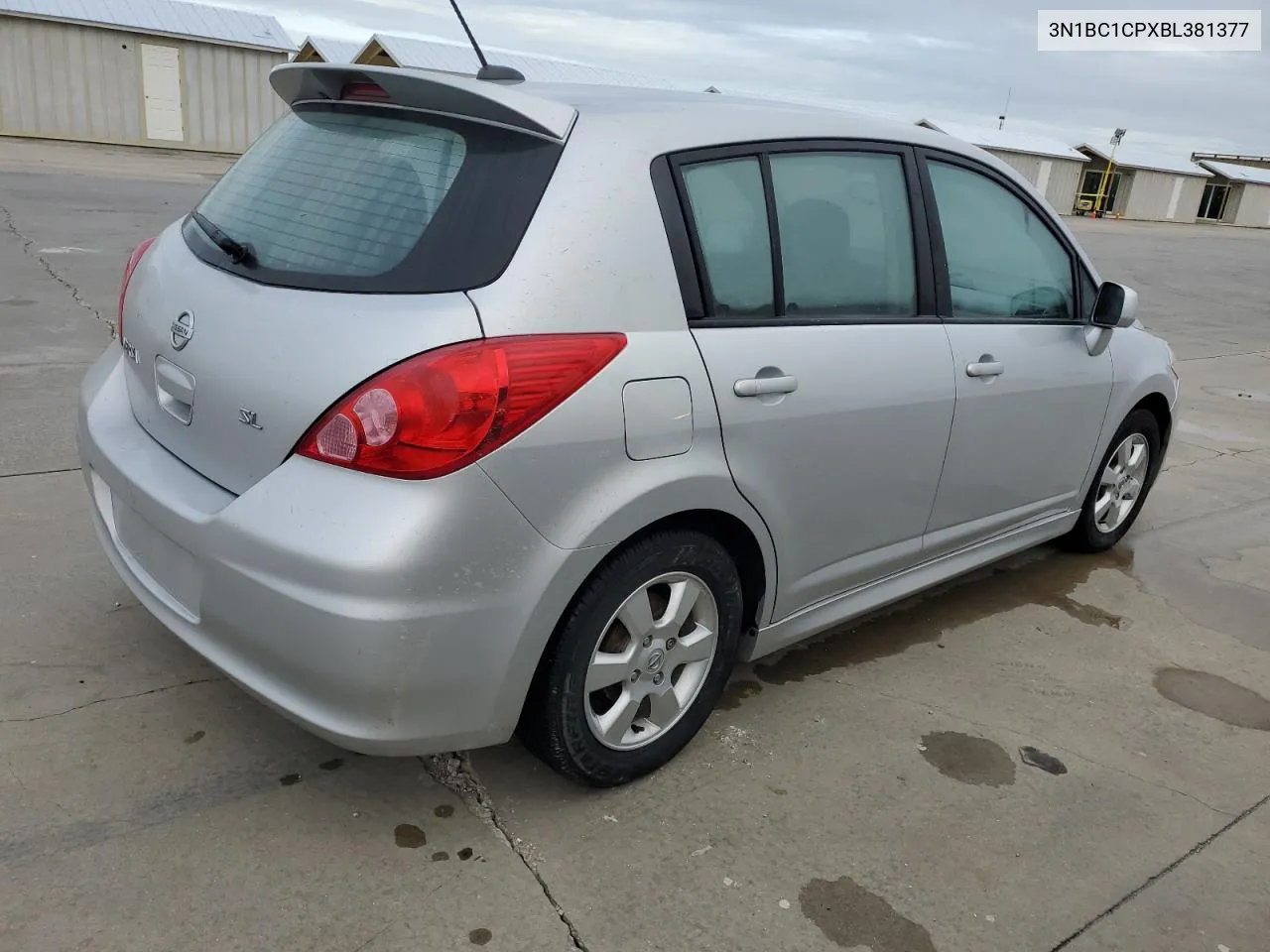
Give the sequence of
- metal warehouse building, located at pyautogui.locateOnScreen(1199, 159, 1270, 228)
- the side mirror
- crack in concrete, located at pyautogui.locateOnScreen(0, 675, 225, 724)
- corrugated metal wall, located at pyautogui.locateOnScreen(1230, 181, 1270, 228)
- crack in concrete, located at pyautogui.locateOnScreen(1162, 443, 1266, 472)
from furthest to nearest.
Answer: corrugated metal wall, located at pyautogui.locateOnScreen(1230, 181, 1270, 228) → metal warehouse building, located at pyautogui.locateOnScreen(1199, 159, 1270, 228) → crack in concrete, located at pyautogui.locateOnScreen(1162, 443, 1266, 472) → the side mirror → crack in concrete, located at pyautogui.locateOnScreen(0, 675, 225, 724)

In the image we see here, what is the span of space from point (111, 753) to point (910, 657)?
245cm

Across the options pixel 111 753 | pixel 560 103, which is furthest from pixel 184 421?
pixel 560 103

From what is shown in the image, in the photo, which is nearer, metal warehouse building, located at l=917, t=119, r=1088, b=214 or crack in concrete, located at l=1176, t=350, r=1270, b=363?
crack in concrete, located at l=1176, t=350, r=1270, b=363

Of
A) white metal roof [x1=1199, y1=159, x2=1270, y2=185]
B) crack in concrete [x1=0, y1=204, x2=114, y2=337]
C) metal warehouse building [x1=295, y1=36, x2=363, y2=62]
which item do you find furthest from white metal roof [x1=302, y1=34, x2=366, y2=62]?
white metal roof [x1=1199, y1=159, x2=1270, y2=185]

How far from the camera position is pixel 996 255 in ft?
11.2

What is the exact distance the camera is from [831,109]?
3.06 metres

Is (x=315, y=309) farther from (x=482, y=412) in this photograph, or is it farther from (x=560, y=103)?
(x=560, y=103)

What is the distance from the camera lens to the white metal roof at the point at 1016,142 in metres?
39.9

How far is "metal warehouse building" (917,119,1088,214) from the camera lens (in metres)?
41.0

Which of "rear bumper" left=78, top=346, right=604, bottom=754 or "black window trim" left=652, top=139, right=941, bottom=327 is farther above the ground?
"black window trim" left=652, top=139, right=941, bottom=327

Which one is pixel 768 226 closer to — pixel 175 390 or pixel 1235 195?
pixel 175 390

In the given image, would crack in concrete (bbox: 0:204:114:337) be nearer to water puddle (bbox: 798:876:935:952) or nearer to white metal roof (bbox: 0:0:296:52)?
water puddle (bbox: 798:876:935:952)

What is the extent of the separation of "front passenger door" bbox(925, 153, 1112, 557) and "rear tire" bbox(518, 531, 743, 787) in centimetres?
101

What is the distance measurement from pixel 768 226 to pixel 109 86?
29376mm
